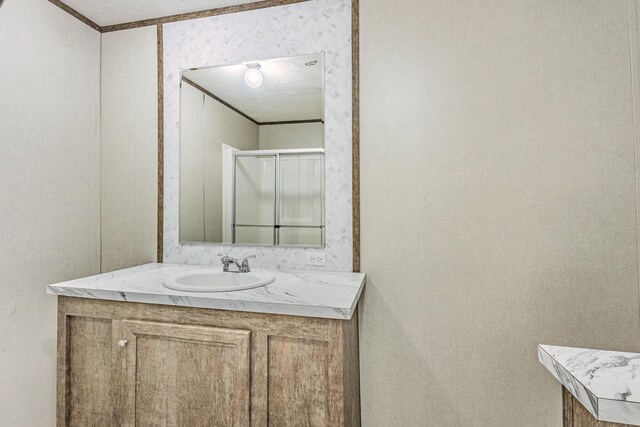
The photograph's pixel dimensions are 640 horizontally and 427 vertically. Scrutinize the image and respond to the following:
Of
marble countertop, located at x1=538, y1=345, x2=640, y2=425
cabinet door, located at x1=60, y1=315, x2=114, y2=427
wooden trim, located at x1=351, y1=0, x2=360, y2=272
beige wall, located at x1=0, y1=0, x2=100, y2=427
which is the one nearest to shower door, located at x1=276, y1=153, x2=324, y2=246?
wooden trim, located at x1=351, y1=0, x2=360, y2=272

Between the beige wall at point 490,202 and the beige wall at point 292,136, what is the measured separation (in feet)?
0.85

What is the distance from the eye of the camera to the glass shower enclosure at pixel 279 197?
6.01 ft

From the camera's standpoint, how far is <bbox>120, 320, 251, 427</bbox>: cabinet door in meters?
1.30

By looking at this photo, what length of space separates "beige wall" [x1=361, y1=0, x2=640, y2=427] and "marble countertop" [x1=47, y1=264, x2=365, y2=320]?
35 centimetres

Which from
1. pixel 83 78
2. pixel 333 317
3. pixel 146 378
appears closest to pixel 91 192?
pixel 83 78

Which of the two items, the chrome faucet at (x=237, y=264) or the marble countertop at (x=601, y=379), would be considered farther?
the chrome faucet at (x=237, y=264)

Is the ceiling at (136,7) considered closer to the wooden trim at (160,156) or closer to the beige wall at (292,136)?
the wooden trim at (160,156)

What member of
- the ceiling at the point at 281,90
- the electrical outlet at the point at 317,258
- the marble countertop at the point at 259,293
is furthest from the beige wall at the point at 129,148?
the electrical outlet at the point at 317,258

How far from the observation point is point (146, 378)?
1.41 metres

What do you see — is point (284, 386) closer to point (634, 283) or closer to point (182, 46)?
point (634, 283)

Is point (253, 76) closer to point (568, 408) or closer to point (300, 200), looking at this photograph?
point (300, 200)

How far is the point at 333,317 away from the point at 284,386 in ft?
1.08

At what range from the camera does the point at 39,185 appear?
1.79m

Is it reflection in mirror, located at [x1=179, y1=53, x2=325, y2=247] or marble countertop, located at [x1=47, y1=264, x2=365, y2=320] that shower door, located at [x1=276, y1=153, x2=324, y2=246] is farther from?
marble countertop, located at [x1=47, y1=264, x2=365, y2=320]
